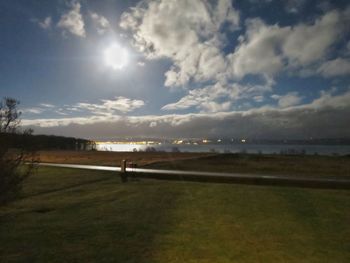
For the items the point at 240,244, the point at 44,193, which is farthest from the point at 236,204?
the point at 44,193

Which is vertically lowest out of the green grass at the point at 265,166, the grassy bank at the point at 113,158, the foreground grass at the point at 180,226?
the foreground grass at the point at 180,226

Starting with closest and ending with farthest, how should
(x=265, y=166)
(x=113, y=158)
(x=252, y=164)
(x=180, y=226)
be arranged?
(x=180, y=226)
(x=265, y=166)
(x=252, y=164)
(x=113, y=158)

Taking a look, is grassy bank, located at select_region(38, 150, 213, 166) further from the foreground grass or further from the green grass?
the foreground grass

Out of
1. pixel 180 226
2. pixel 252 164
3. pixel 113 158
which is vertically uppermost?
pixel 113 158

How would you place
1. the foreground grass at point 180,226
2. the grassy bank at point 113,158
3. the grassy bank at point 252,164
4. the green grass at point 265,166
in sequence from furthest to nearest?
1. the grassy bank at point 113,158
2. the grassy bank at point 252,164
3. the green grass at point 265,166
4. the foreground grass at point 180,226

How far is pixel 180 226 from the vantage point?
9406 millimetres

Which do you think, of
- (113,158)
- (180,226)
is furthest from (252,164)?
(180,226)

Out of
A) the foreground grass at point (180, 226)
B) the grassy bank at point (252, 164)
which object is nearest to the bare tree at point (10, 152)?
the foreground grass at point (180, 226)

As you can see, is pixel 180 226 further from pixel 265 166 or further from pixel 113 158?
pixel 113 158

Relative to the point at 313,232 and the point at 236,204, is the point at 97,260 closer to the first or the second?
the point at 313,232

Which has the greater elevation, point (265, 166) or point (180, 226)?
point (265, 166)

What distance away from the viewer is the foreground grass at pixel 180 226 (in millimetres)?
7152

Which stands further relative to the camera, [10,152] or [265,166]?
[265,166]

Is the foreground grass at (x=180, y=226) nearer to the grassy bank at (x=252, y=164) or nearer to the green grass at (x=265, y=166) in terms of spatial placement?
the green grass at (x=265, y=166)
